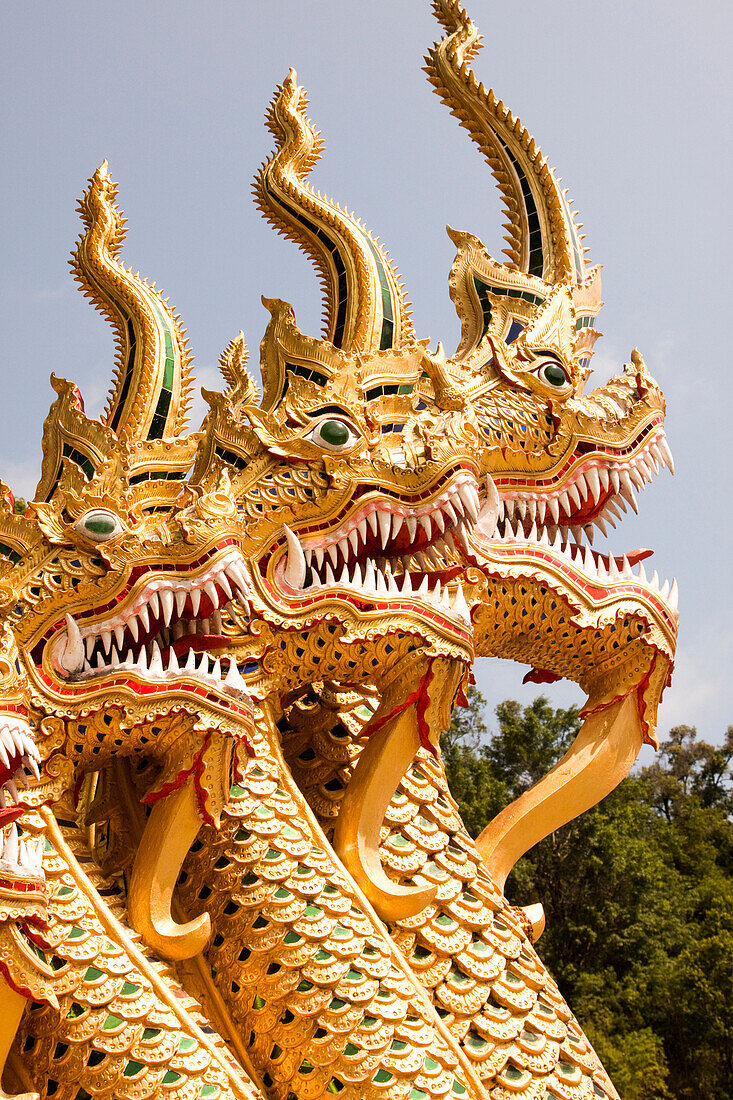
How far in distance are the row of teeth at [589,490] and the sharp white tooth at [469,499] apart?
26.5 inches

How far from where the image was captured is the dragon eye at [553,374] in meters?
7.61

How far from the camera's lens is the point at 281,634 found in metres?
6.46

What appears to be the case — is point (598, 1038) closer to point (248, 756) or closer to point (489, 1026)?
point (489, 1026)

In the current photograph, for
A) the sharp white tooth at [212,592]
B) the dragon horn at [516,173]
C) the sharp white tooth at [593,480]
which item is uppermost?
the dragon horn at [516,173]

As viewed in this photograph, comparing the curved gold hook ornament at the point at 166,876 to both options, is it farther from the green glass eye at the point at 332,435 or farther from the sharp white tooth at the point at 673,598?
the sharp white tooth at the point at 673,598

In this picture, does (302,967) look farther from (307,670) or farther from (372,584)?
(372,584)

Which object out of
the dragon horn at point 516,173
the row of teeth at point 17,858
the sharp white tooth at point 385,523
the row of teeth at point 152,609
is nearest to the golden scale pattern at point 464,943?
the sharp white tooth at point 385,523

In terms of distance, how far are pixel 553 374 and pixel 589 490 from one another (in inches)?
25.2

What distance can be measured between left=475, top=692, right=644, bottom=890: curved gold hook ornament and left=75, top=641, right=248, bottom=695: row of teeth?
174 centimetres

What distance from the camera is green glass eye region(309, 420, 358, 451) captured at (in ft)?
22.0

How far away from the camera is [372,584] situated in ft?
21.2

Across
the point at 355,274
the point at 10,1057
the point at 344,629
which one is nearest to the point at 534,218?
the point at 355,274

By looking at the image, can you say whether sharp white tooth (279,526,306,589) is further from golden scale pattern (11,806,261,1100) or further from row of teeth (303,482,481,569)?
golden scale pattern (11,806,261,1100)

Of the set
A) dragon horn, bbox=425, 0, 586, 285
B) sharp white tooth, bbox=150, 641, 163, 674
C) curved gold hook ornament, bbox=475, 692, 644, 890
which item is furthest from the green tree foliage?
sharp white tooth, bbox=150, 641, 163, 674
